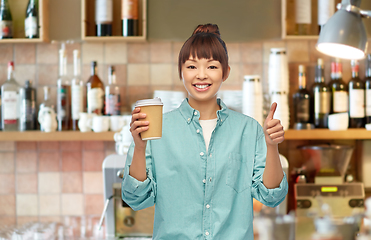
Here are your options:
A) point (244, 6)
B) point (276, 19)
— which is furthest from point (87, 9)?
point (276, 19)

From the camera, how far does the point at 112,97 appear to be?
6.36 ft

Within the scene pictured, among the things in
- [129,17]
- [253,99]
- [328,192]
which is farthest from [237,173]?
[129,17]

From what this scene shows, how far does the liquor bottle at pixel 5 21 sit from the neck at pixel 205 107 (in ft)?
4.77

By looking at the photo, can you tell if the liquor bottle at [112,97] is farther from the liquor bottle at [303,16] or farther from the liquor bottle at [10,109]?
the liquor bottle at [303,16]

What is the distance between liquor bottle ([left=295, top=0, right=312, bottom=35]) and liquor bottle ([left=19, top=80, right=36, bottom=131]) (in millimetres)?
1495

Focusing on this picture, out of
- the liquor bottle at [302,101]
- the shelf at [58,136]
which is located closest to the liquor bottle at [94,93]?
the shelf at [58,136]

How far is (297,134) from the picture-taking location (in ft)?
6.03

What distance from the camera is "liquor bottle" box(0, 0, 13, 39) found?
1982mm

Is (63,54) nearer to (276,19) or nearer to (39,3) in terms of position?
(39,3)

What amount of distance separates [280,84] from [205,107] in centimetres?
102

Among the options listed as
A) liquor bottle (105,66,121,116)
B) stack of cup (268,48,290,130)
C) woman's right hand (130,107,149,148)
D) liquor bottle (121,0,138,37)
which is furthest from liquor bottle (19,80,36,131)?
woman's right hand (130,107,149,148)

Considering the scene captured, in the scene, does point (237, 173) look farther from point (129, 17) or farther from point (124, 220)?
point (129, 17)

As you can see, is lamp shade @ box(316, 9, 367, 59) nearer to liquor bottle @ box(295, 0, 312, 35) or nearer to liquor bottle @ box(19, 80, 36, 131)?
liquor bottle @ box(295, 0, 312, 35)

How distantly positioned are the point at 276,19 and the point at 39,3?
1.28 m
